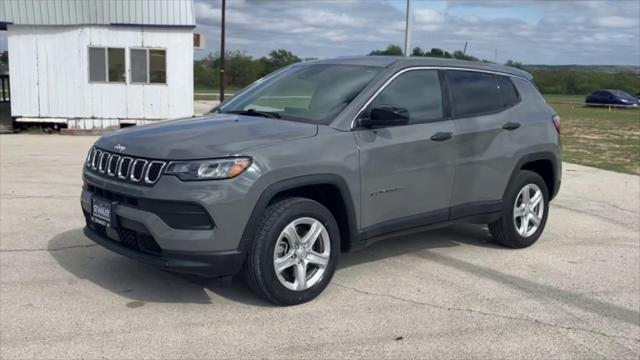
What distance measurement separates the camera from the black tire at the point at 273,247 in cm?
423

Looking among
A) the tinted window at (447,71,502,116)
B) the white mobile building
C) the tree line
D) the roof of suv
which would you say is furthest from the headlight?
the tree line

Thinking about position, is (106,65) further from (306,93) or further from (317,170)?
(317,170)

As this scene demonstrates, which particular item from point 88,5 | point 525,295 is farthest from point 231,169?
point 88,5

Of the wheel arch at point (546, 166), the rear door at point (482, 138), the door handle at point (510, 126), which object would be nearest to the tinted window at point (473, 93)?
the rear door at point (482, 138)

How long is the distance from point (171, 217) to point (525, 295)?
110 inches

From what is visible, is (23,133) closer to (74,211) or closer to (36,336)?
(74,211)

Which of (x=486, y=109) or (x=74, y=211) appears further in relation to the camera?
(x=74, y=211)

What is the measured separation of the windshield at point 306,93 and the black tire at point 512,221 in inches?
74.5

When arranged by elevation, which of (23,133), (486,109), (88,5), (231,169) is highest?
(88,5)

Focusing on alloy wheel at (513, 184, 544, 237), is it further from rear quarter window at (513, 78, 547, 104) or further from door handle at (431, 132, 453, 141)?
door handle at (431, 132, 453, 141)

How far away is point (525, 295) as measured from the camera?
4945mm

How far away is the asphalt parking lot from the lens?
3.90 metres

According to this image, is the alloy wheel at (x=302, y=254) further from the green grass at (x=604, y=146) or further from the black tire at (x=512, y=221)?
the green grass at (x=604, y=146)

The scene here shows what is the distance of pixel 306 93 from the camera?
5.25m
